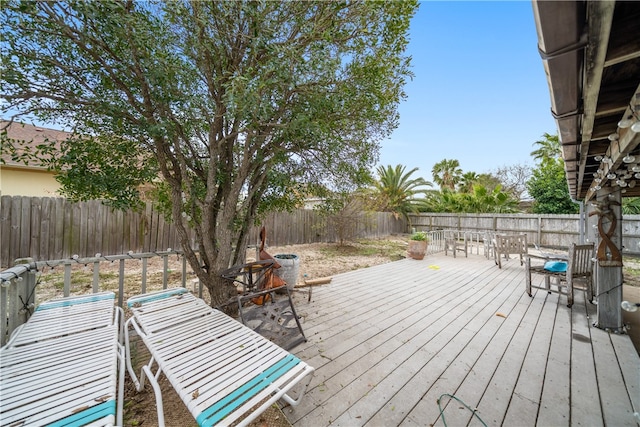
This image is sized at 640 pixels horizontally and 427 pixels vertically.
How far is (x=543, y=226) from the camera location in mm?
10961

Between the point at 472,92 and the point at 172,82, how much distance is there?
10485 millimetres

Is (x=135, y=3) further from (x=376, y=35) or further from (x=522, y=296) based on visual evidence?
(x=522, y=296)

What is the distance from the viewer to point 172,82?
2.45 meters

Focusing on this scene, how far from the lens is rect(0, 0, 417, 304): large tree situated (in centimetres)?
211

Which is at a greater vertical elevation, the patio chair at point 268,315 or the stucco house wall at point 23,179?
the stucco house wall at point 23,179

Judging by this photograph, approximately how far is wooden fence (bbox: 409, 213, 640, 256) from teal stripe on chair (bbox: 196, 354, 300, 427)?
42.6ft

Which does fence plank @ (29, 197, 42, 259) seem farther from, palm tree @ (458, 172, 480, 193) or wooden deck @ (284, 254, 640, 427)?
palm tree @ (458, 172, 480, 193)

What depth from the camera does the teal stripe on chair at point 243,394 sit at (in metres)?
1.32

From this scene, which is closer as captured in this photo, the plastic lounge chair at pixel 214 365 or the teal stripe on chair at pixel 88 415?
the teal stripe on chair at pixel 88 415

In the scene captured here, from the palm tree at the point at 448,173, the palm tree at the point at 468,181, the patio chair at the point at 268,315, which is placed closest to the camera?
the patio chair at the point at 268,315

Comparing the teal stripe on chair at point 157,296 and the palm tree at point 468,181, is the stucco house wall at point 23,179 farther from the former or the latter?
the palm tree at point 468,181

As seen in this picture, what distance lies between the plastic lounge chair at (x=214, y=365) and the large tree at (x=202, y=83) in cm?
67

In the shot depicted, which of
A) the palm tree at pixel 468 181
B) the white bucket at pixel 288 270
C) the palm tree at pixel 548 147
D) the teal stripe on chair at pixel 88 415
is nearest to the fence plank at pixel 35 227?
the white bucket at pixel 288 270

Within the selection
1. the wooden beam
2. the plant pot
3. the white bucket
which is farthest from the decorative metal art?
the plant pot
